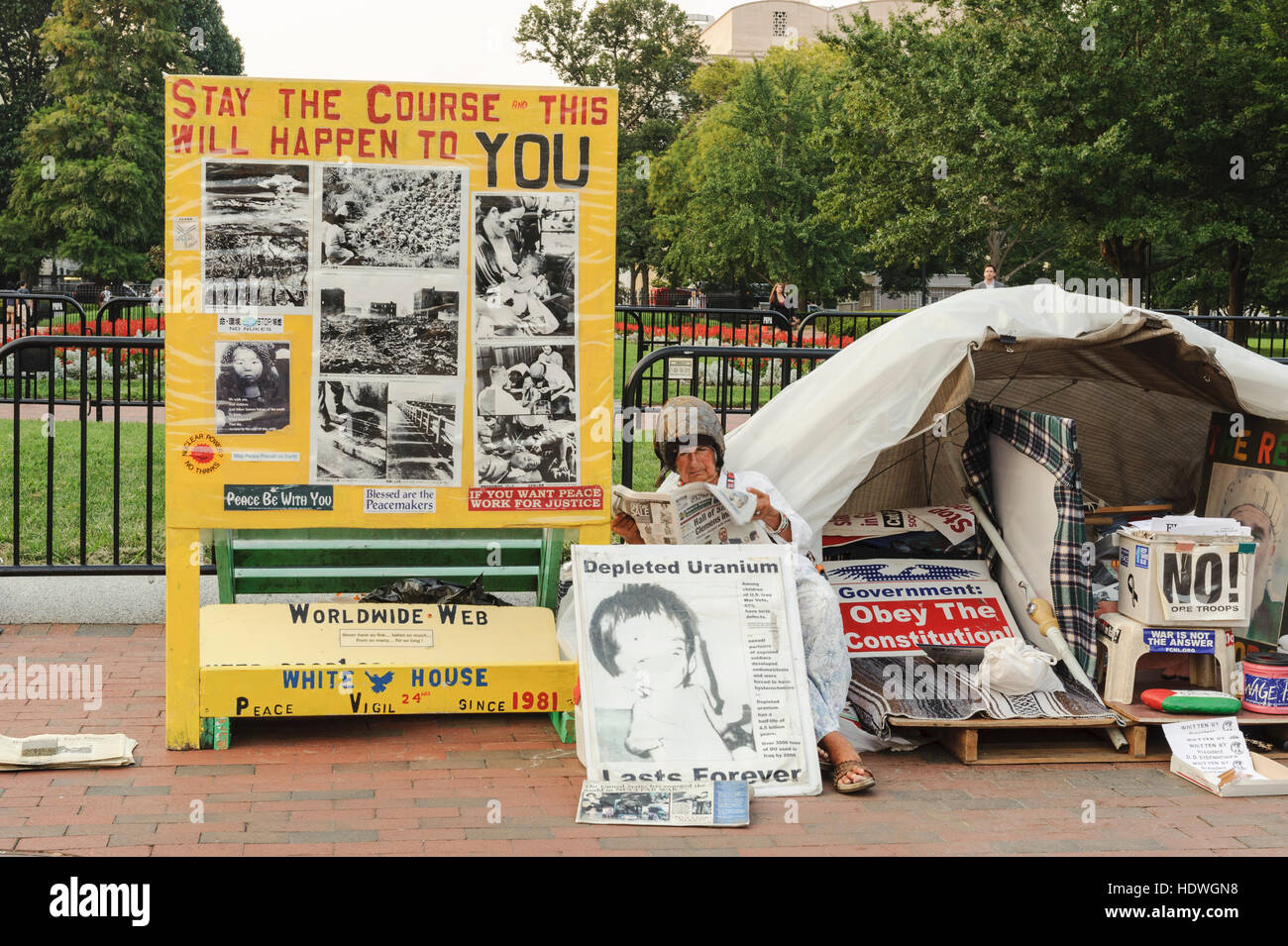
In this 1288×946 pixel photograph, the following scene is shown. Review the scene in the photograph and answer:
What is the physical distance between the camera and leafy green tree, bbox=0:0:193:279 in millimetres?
43781

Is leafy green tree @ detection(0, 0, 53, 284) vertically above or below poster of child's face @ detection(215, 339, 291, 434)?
above

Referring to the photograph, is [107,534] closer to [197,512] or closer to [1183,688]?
[197,512]

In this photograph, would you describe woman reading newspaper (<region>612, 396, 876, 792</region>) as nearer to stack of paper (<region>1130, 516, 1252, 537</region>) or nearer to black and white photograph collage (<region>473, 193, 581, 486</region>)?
black and white photograph collage (<region>473, 193, 581, 486</region>)

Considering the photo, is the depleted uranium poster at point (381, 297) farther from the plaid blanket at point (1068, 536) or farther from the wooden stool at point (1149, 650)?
the wooden stool at point (1149, 650)

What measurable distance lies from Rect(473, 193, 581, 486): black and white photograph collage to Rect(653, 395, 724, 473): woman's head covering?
44 centimetres

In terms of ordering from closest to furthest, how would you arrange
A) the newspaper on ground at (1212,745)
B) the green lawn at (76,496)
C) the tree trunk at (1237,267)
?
1. the newspaper on ground at (1212,745)
2. the green lawn at (76,496)
3. the tree trunk at (1237,267)

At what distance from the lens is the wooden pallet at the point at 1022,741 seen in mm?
5324

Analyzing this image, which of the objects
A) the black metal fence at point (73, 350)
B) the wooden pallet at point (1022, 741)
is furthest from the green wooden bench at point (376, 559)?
the black metal fence at point (73, 350)

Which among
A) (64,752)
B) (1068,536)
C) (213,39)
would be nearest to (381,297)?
(64,752)

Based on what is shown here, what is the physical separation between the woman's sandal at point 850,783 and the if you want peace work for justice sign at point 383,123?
250cm

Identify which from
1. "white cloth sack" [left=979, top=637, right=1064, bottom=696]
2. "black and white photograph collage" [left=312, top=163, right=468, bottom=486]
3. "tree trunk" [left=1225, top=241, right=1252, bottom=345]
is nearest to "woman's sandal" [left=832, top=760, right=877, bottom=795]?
"white cloth sack" [left=979, top=637, right=1064, bottom=696]

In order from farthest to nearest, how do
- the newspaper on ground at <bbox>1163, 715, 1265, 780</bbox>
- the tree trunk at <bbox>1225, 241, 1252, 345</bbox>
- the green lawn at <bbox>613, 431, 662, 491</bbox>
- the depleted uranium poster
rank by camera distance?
the tree trunk at <bbox>1225, 241, 1252, 345</bbox>, the green lawn at <bbox>613, 431, 662, 491</bbox>, the newspaper on ground at <bbox>1163, 715, 1265, 780</bbox>, the depleted uranium poster

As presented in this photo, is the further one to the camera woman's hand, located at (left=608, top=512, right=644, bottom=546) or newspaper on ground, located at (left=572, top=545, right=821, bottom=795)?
woman's hand, located at (left=608, top=512, right=644, bottom=546)

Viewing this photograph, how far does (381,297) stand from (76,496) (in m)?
5.03
